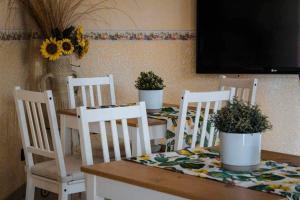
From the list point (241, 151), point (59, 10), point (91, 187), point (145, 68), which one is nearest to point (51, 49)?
point (59, 10)

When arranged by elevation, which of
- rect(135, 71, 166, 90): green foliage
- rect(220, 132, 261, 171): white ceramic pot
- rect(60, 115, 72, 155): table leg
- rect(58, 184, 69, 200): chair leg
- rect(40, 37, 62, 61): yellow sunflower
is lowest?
rect(58, 184, 69, 200): chair leg

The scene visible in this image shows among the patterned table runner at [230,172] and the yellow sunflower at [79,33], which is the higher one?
the yellow sunflower at [79,33]

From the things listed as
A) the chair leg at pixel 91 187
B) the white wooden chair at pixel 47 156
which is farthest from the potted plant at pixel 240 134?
the white wooden chair at pixel 47 156

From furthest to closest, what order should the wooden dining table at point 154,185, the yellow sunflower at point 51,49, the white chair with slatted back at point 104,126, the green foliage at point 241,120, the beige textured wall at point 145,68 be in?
the yellow sunflower at point 51,49, the beige textured wall at point 145,68, the white chair with slatted back at point 104,126, the green foliage at point 241,120, the wooden dining table at point 154,185

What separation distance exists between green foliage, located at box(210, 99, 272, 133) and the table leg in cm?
160

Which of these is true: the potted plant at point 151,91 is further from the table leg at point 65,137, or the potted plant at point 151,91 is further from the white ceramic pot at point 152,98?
the table leg at point 65,137

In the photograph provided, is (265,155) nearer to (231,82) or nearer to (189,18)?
(231,82)

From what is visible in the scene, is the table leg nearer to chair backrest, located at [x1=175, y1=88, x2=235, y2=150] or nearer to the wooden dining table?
chair backrest, located at [x1=175, y1=88, x2=235, y2=150]

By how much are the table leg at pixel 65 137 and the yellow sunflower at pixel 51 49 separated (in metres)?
0.93

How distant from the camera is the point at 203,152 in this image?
2.04m

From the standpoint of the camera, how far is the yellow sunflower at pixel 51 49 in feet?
13.0

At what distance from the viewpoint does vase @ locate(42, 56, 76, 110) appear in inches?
160

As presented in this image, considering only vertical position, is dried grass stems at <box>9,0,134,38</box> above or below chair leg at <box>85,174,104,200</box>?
above

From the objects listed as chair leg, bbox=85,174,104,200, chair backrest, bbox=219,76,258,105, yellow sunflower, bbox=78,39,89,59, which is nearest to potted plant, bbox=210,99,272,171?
chair leg, bbox=85,174,104,200
